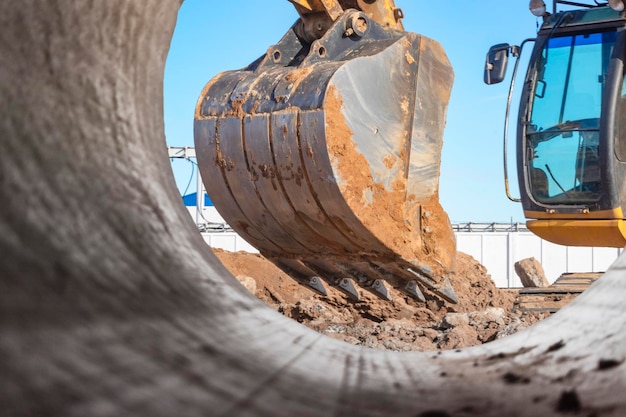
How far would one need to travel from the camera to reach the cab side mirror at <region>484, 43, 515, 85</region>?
525cm

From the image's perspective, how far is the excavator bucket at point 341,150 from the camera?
376 cm

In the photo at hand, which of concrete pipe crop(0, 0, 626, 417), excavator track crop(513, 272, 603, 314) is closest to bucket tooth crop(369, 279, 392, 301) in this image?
excavator track crop(513, 272, 603, 314)

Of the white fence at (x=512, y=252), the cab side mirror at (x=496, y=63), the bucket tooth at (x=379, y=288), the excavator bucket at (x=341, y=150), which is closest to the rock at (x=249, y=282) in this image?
the bucket tooth at (x=379, y=288)

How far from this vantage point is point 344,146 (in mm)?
3727

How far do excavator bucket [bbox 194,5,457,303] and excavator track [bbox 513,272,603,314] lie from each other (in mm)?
1927

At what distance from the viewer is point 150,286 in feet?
2.39

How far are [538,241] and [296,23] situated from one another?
484 inches

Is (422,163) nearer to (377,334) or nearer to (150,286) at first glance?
(377,334)

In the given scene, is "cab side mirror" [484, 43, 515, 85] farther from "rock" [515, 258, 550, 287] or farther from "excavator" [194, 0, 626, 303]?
"rock" [515, 258, 550, 287]

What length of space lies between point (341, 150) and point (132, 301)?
307cm

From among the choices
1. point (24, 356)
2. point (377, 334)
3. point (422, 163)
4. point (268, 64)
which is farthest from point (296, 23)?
point (24, 356)

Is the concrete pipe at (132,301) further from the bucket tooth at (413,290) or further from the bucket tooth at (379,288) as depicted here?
the bucket tooth at (379,288)

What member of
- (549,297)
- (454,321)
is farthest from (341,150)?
(549,297)

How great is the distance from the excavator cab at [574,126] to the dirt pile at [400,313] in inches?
35.5
